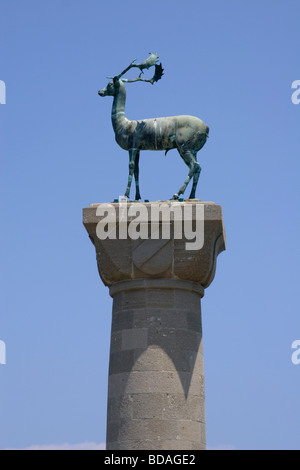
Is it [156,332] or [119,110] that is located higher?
[119,110]

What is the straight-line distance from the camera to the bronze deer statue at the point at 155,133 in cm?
1892

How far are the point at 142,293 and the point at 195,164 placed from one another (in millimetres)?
2973

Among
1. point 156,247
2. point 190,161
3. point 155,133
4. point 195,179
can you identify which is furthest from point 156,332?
point 155,133

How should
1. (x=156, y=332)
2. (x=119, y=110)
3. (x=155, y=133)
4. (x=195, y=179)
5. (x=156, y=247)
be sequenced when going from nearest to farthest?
(x=156, y=332) → (x=156, y=247) → (x=195, y=179) → (x=155, y=133) → (x=119, y=110)

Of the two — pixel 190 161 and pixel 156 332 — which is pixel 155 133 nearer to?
pixel 190 161

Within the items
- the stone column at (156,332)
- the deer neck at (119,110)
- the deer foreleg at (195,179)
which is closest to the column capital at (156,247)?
the stone column at (156,332)

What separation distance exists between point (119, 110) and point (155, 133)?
1.08 m

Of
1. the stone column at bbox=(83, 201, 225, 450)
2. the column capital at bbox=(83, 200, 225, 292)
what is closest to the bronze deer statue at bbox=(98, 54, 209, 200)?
the column capital at bbox=(83, 200, 225, 292)

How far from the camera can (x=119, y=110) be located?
19.6 m

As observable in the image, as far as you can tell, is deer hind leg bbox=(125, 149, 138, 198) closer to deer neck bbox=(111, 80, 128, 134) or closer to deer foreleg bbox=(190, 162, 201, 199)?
deer neck bbox=(111, 80, 128, 134)

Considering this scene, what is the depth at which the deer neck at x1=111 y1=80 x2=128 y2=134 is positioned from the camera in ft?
63.9
